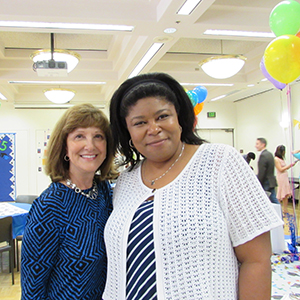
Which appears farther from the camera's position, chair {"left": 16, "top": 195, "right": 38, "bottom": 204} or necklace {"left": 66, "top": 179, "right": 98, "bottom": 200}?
chair {"left": 16, "top": 195, "right": 38, "bottom": 204}

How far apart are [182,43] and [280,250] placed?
4.36 m

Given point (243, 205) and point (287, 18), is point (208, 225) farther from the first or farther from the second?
point (287, 18)

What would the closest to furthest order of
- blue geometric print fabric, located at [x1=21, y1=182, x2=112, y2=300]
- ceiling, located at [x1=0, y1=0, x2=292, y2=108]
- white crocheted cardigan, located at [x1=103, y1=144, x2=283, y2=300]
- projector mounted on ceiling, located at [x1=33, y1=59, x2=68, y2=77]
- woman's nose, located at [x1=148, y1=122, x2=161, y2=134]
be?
white crocheted cardigan, located at [x1=103, y1=144, x2=283, y2=300] < woman's nose, located at [x1=148, y1=122, x2=161, y2=134] < blue geometric print fabric, located at [x1=21, y1=182, x2=112, y2=300] < ceiling, located at [x1=0, y1=0, x2=292, y2=108] < projector mounted on ceiling, located at [x1=33, y1=59, x2=68, y2=77]

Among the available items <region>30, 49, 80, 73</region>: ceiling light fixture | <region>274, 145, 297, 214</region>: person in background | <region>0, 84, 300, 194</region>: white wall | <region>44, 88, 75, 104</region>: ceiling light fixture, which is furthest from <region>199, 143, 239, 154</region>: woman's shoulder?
<region>0, 84, 300, 194</region>: white wall

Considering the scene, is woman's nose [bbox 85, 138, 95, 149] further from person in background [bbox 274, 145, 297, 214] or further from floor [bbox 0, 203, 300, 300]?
person in background [bbox 274, 145, 297, 214]

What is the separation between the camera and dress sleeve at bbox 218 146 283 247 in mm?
953

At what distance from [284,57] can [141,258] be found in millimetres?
2165

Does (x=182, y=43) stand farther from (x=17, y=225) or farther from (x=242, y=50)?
(x=17, y=225)

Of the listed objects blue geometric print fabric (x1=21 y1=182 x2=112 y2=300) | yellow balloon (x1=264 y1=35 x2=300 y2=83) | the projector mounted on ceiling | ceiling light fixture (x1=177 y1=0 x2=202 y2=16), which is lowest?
blue geometric print fabric (x1=21 y1=182 x2=112 y2=300)

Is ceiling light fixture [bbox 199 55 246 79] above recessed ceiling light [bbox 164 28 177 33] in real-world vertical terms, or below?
below

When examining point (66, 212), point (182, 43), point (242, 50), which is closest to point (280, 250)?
point (66, 212)

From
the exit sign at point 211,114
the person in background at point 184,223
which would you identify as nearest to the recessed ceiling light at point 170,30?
the person in background at point 184,223

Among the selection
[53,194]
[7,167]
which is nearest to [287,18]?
[53,194]

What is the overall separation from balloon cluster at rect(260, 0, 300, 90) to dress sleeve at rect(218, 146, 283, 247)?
1866 millimetres
